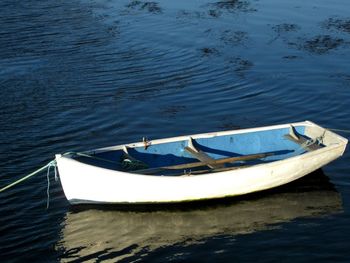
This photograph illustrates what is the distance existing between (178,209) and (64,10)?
27139 millimetres

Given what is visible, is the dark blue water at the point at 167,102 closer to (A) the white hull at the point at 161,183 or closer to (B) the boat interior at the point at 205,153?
(A) the white hull at the point at 161,183

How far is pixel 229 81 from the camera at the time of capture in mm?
26453

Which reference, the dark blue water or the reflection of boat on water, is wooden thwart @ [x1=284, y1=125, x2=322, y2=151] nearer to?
the dark blue water

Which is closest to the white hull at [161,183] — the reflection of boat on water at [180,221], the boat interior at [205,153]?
the reflection of boat on water at [180,221]

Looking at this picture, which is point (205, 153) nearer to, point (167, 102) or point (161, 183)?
point (161, 183)

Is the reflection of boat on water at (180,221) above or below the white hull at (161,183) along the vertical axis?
below

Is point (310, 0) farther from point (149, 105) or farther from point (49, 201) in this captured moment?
point (49, 201)

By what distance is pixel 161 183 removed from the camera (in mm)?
15641

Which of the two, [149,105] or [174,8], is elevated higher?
[174,8]

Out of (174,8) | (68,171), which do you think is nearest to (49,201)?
(68,171)

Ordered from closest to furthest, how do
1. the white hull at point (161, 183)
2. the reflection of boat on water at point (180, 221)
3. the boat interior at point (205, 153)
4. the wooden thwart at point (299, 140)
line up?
1. the reflection of boat on water at point (180, 221)
2. the white hull at point (161, 183)
3. the boat interior at point (205, 153)
4. the wooden thwart at point (299, 140)

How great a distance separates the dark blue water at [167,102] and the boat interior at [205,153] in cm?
117

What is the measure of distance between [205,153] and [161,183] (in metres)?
2.76

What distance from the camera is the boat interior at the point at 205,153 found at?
663 inches
